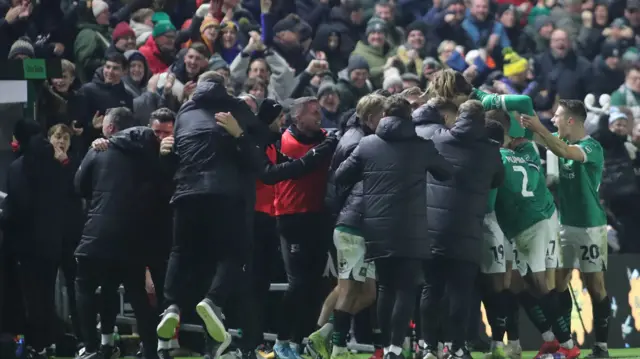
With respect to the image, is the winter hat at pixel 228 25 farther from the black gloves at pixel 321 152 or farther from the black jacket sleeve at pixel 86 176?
the black jacket sleeve at pixel 86 176

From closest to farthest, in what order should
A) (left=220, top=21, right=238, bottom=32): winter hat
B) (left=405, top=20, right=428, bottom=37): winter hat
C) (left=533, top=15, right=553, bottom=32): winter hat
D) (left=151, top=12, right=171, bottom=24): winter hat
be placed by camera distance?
(left=220, top=21, right=238, bottom=32): winter hat → (left=151, top=12, right=171, bottom=24): winter hat → (left=405, top=20, right=428, bottom=37): winter hat → (left=533, top=15, right=553, bottom=32): winter hat

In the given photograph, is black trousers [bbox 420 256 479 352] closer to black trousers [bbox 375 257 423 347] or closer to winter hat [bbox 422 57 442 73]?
black trousers [bbox 375 257 423 347]

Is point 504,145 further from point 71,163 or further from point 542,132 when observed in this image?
point 71,163

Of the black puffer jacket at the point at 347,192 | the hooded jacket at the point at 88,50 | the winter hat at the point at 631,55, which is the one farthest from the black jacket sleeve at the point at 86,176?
the winter hat at the point at 631,55

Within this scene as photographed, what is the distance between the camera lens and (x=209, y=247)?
12.3 meters

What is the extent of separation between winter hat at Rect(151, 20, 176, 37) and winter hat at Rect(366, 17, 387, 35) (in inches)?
127

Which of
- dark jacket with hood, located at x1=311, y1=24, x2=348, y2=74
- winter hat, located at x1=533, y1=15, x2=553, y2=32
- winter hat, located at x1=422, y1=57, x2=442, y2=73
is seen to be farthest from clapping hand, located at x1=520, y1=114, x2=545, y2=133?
winter hat, located at x1=533, y1=15, x2=553, y2=32

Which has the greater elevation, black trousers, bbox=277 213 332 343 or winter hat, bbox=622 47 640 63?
winter hat, bbox=622 47 640 63

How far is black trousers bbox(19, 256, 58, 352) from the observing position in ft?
44.1

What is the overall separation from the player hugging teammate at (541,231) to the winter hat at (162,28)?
5.38 m

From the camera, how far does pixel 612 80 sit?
21.6 m

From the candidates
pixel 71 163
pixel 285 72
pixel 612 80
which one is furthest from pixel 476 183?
pixel 612 80

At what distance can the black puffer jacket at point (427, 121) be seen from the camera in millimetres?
13031

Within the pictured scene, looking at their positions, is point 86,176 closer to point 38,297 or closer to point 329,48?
point 38,297
